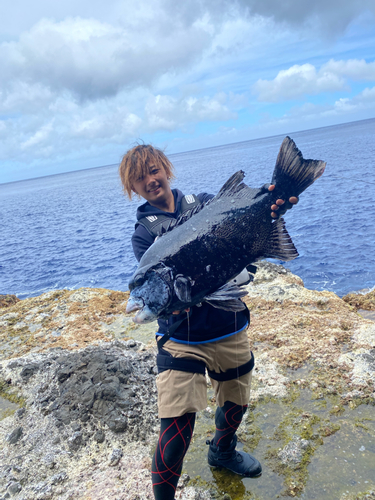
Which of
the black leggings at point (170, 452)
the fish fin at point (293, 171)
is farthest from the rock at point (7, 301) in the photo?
the fish fin at point (293, 171)

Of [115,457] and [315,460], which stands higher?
[115,457]

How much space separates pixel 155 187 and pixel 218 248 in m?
0.91

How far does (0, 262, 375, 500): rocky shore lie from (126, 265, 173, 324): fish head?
183 centimetres

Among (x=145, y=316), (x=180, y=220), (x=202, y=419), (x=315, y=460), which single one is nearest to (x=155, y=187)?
(x=180, y=220)

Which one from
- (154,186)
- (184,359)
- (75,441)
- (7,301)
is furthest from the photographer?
(7,301)

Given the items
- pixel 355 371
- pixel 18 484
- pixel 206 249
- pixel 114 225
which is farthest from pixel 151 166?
pixel 114 225

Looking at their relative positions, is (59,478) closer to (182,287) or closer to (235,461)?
(235,461)

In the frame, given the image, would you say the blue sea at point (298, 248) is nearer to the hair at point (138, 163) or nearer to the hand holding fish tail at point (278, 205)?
the hair at point (138, 163)

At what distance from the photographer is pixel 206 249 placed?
2631 mm

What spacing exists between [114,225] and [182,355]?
27164 millimetres

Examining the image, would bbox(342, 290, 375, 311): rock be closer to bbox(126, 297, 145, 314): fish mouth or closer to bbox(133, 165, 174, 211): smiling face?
bbox(133, 165, 174, 211): smiling face

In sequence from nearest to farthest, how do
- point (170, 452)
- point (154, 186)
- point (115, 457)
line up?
point (170, 452) < point (154, 186) < point (115, 457)

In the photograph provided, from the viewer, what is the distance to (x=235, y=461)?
3.12 meters

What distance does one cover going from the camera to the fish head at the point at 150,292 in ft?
8.23
